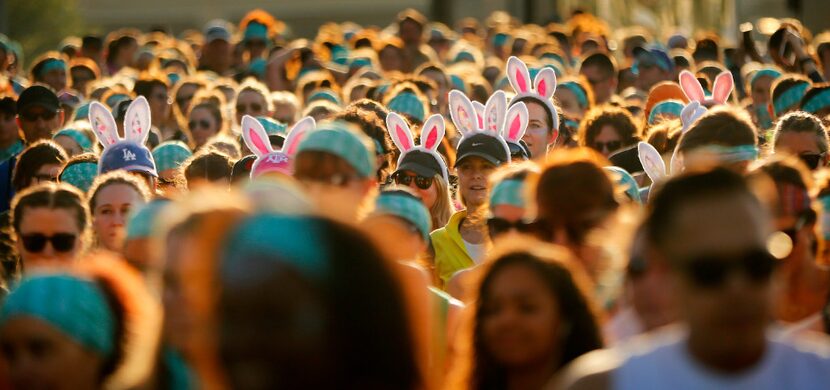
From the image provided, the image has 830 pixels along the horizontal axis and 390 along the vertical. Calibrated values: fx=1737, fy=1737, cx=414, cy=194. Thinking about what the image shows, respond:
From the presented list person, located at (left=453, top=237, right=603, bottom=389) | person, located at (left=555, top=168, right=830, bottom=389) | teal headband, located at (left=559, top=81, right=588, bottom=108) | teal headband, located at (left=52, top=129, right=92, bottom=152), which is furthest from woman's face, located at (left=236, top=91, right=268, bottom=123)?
person, located at (left=555, top=168, right=830, bottom=389)

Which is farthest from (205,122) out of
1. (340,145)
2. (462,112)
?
(340,145)

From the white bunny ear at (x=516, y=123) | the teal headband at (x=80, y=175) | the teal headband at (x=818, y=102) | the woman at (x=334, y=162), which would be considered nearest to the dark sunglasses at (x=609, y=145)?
the white bunny ear at (x=516, y=123)

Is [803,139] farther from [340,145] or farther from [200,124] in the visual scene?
[200,124]

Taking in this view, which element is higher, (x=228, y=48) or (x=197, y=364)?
(x=197, y=364)

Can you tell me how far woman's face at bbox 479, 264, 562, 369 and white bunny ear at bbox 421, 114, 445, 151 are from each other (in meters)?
4.62

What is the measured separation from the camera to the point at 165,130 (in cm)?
1458

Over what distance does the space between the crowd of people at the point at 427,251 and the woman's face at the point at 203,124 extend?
24mm

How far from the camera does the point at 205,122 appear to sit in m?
12.9

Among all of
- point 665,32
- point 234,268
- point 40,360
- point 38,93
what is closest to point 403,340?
point 234,268

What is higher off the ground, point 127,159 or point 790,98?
point 127,159

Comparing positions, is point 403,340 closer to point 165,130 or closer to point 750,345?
point 750,345

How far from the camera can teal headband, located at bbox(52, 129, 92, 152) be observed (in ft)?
38.3

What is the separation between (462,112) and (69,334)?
20.4 ft

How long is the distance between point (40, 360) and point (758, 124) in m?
9.58
